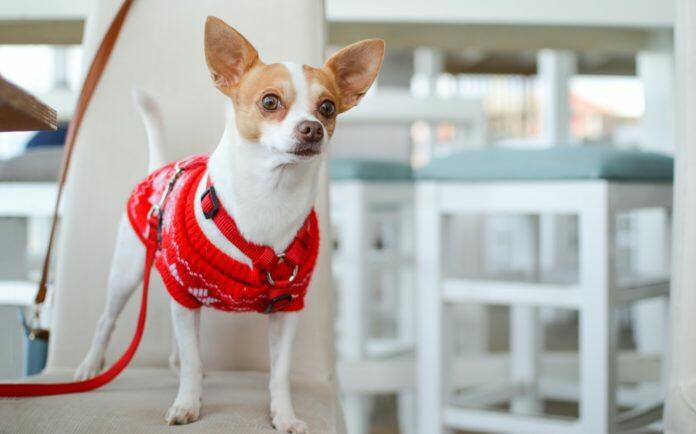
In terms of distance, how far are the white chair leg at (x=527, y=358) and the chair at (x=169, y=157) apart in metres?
0.93

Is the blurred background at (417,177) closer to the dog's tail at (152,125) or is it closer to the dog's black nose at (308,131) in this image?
the dog's tail at (152,125)

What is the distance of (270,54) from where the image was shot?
83 centimetres

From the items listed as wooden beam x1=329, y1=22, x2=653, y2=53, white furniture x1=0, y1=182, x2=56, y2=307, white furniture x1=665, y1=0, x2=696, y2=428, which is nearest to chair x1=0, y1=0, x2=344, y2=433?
white furniture x1=665, y1=0, x2=696, y2=428

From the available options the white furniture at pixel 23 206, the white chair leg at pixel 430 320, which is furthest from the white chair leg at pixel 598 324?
the white furniture at pixel 23 206

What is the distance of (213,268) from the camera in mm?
635

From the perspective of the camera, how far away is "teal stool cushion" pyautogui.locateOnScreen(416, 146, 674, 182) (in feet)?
3.96

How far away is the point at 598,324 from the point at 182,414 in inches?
30.8

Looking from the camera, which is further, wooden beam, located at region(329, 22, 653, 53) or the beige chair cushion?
wooden beam, located at region(329, 22, 653, 53)

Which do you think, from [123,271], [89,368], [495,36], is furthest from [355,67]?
[495,36]

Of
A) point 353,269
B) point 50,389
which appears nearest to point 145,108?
point 50,389

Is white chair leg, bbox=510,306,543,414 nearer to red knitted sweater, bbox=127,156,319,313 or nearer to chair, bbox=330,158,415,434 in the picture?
chair, bbox=330,158,415,434

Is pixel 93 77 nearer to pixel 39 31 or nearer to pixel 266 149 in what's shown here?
pixel 266 149

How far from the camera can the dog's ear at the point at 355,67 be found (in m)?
0.66

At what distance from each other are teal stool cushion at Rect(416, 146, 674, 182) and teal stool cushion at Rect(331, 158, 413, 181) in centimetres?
39
